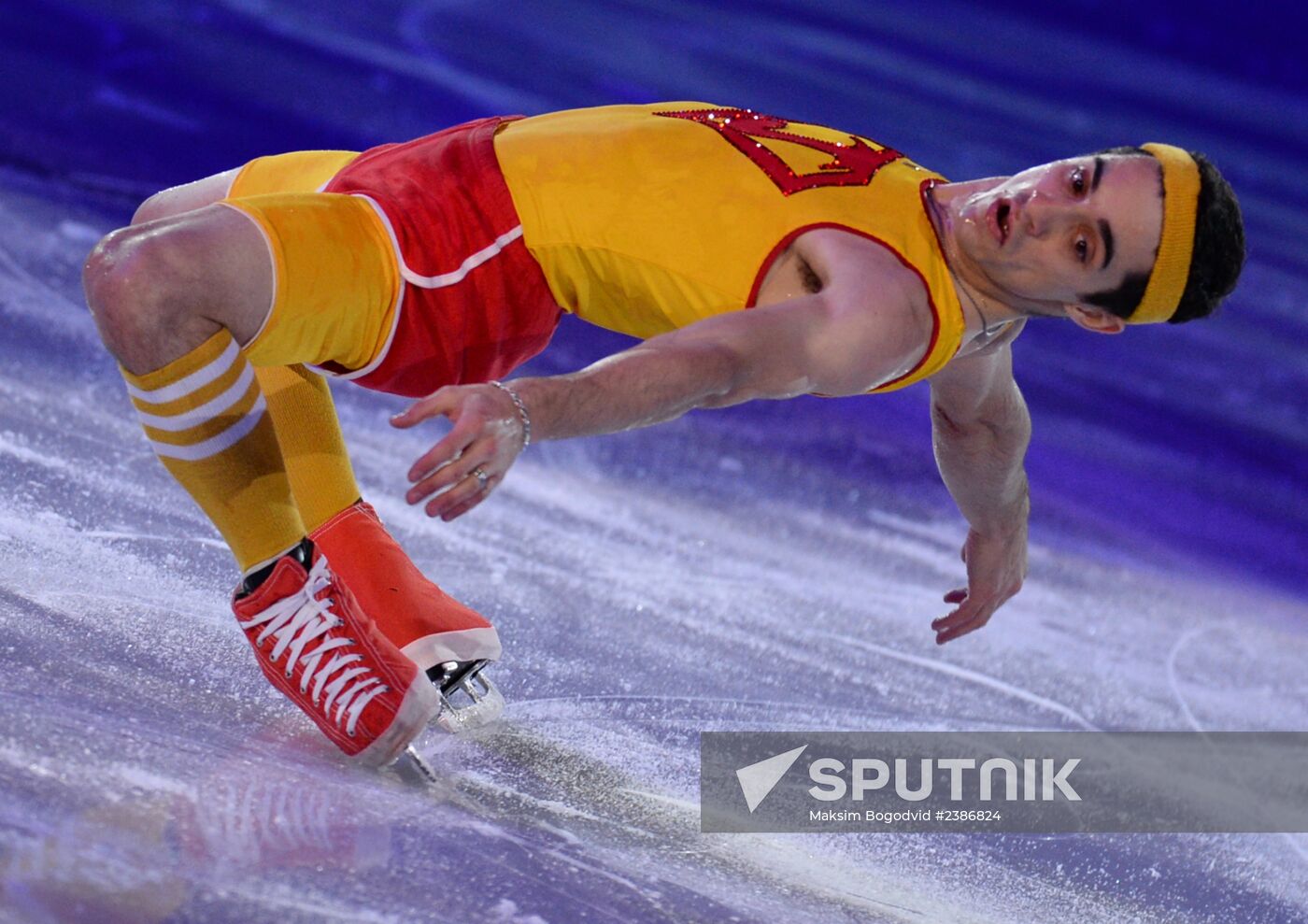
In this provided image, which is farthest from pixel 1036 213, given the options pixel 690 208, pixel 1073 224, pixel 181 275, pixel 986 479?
pixel 181 275

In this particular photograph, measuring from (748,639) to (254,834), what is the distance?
133 cm

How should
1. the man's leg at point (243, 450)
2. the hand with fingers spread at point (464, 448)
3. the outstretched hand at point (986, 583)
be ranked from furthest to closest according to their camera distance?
the outstretched hand at point (986, 583)
the man's leg at point (243, 450)
the hand with fingers spread at point (464, 448)

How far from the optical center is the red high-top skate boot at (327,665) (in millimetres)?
2004

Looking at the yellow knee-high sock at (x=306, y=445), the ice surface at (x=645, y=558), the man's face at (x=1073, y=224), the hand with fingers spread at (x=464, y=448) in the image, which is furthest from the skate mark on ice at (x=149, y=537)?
the man's face at (x=1073, y=224)

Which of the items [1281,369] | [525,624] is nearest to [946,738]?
[525,624]

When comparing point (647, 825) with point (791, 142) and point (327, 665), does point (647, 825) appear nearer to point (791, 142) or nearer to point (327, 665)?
point (327, 665)

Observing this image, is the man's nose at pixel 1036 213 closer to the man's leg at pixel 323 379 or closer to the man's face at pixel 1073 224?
the man's face at pixel 1073 224

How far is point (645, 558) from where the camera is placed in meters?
3.16

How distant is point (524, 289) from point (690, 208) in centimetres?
27

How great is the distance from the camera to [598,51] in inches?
200

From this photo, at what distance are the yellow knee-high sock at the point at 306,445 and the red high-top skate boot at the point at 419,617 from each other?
3 centimetres

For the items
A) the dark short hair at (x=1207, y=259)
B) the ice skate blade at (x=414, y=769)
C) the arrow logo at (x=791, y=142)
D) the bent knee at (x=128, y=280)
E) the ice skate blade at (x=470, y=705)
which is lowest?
the ice skate blade at (x=414, y=769)

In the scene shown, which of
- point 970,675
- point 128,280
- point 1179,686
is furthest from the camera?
point 1179,686

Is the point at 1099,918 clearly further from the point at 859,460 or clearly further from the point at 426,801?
the point at 859,460
